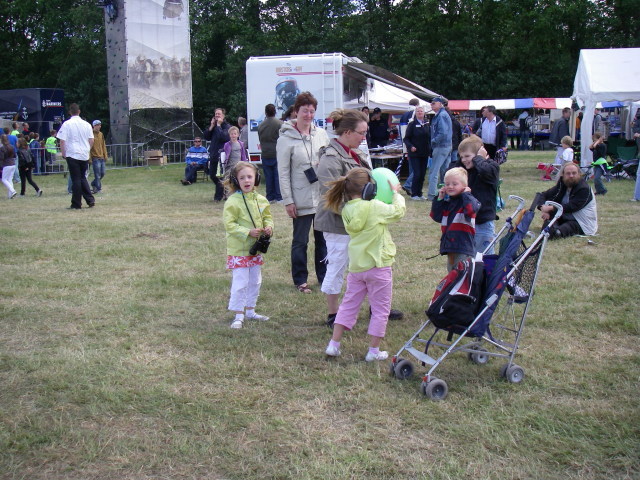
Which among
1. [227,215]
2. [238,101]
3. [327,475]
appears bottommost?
[327,475]

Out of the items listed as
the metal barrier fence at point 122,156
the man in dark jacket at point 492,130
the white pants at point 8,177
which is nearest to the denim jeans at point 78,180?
the white pants at point 8,177

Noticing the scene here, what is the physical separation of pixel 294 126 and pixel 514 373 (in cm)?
309

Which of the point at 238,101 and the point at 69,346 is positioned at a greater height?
the point at 238,101

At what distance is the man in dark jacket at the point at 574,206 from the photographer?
29.8 ft

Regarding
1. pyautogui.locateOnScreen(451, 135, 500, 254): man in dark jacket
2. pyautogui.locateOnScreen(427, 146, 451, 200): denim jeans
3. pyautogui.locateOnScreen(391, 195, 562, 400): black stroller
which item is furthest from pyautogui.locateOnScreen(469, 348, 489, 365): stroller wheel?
pyautogui.locateOnScreen(427, 146, 451, 200): denim jeans

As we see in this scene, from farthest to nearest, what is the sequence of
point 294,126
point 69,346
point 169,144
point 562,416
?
point 169,144, point 294,126, point 69,346, point 562,416

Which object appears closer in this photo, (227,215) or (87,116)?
(227,215)

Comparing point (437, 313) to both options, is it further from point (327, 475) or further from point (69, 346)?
point (69, 346)

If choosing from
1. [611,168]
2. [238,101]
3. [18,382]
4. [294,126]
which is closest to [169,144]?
[238,101]

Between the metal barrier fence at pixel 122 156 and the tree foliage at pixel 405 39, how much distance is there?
12.6 m

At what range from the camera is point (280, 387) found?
4328 millimetres

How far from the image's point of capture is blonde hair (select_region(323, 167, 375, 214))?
4.73 meters

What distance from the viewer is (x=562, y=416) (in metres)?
3.84

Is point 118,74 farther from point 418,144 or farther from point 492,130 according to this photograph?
point 492,130
